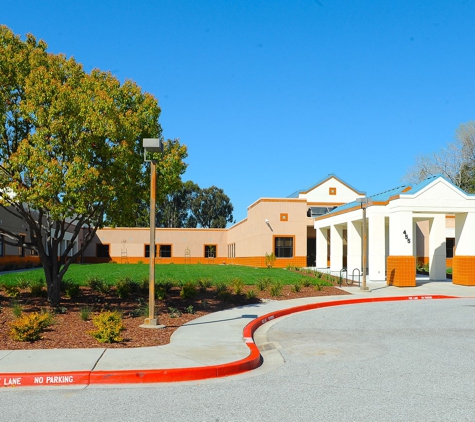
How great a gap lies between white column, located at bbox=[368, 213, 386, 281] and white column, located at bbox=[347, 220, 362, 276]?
9.46 feet

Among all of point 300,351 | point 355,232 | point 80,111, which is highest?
point 80,111

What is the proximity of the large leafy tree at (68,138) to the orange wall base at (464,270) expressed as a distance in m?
17.7

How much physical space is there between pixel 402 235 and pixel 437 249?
5.52m

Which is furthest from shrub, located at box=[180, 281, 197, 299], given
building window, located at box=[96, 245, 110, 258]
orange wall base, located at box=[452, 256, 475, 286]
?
building window, located at box=[96, 245, 110, 258]

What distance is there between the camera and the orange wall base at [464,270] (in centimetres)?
2658

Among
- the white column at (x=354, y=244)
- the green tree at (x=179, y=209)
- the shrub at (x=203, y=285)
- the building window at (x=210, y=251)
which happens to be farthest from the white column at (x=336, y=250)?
the green tree at (x=179, y=209)

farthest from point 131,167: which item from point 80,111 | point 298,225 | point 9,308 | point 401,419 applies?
point 298,225

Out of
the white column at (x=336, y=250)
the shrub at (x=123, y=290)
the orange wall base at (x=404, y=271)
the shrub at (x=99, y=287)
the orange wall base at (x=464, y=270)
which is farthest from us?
the white column at (x=336, y=250)

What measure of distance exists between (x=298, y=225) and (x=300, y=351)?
3573 cm

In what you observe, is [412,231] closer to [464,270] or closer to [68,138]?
[464,270]

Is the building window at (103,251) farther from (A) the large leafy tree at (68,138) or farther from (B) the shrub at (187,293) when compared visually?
(A) the large leafy tree at (68,138)

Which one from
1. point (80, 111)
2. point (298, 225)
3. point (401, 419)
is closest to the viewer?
point (401, 419)

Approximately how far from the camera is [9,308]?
1421 cm

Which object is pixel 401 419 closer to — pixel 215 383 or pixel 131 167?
pixel 215 383
